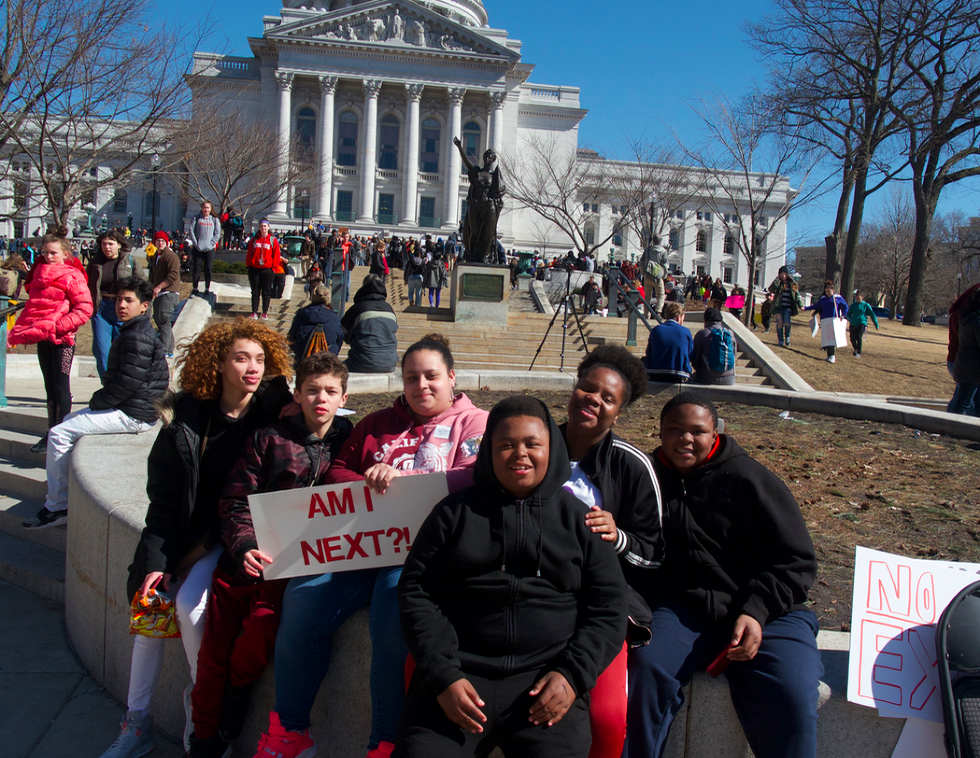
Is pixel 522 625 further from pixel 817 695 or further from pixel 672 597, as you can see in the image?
pixel 817 695

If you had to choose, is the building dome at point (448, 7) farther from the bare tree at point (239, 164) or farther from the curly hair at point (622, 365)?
the curly hair at point (622, 365)

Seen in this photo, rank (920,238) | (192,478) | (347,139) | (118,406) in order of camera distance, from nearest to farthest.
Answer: (192,478), (118,406), (920,238), (347,139)

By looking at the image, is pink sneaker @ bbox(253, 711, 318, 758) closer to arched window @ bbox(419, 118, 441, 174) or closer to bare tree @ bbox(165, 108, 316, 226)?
bare tree @ bbox(165, 108, 316, 226)

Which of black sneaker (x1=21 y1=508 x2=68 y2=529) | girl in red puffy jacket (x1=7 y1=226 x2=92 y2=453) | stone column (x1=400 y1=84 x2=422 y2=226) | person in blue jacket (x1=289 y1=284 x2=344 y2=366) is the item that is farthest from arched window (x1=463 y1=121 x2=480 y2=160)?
black sneaker (x1=21 y1=508 x2=68 y2=529)

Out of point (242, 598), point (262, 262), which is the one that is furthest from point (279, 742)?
point (262, 262)

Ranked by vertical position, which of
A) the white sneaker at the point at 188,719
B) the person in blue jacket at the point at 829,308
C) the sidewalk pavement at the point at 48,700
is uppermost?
the person in blue jacket at the point at 829,308

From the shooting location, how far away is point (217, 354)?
337 cm

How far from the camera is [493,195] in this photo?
17.1 metres

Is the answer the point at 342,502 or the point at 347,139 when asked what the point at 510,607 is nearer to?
the point at 342,502

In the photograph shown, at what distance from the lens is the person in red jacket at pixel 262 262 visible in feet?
47.1

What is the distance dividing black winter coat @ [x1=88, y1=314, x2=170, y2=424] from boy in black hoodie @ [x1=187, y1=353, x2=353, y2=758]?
7.39 feet

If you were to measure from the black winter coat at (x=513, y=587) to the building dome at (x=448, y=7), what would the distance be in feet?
231

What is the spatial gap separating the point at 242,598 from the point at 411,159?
64.0m

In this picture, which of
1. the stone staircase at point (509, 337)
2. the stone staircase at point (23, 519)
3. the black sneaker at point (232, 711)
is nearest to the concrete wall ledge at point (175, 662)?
the black sneaker at point (232, 711)
